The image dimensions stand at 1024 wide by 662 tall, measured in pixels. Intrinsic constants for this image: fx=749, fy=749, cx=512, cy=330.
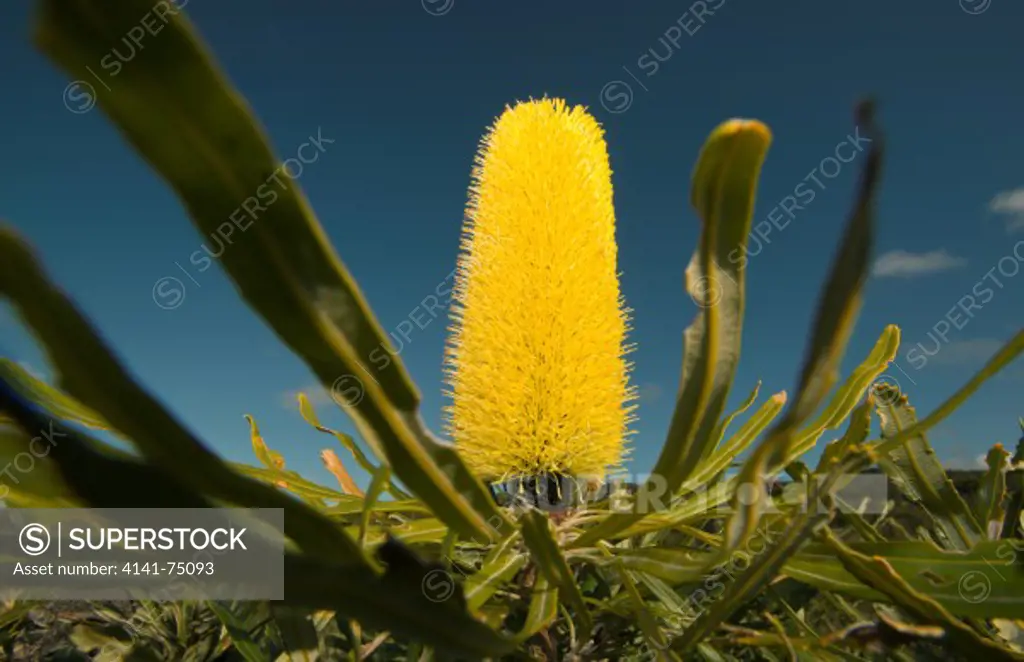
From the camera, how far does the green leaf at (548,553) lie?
85 centimetres

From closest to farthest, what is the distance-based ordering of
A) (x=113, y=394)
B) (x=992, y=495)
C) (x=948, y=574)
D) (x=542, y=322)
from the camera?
(x=113, y=394)
(x=948, y=574)
(x=992, y=495)
(x=542, y=322)

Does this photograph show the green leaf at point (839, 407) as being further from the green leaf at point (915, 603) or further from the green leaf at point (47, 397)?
the green leaf at point (47, 397)

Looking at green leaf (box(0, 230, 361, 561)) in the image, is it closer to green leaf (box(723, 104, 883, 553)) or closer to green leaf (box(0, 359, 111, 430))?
green leaf (box(723, 104, 883, 553))

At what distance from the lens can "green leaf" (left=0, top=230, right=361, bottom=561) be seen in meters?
0.60

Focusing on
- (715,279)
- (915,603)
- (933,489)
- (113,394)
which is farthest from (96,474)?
(933,489)

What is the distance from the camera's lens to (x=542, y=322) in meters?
1.66

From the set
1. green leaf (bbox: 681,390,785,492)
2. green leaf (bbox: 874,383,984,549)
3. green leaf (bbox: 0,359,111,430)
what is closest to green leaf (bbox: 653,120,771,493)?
green leaf (bbox: 681,390,785,492)

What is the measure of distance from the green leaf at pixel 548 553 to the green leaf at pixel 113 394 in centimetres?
22

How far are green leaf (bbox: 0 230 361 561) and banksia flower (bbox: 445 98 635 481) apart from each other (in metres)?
0.99

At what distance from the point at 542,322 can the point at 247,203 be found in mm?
1059

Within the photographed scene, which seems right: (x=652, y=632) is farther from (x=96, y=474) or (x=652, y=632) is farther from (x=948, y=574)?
(x=96, y=474)

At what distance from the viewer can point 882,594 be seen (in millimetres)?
979

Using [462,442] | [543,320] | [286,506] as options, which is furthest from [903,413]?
[286,506]

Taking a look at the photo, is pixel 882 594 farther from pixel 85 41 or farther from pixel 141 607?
pixel 141 607
